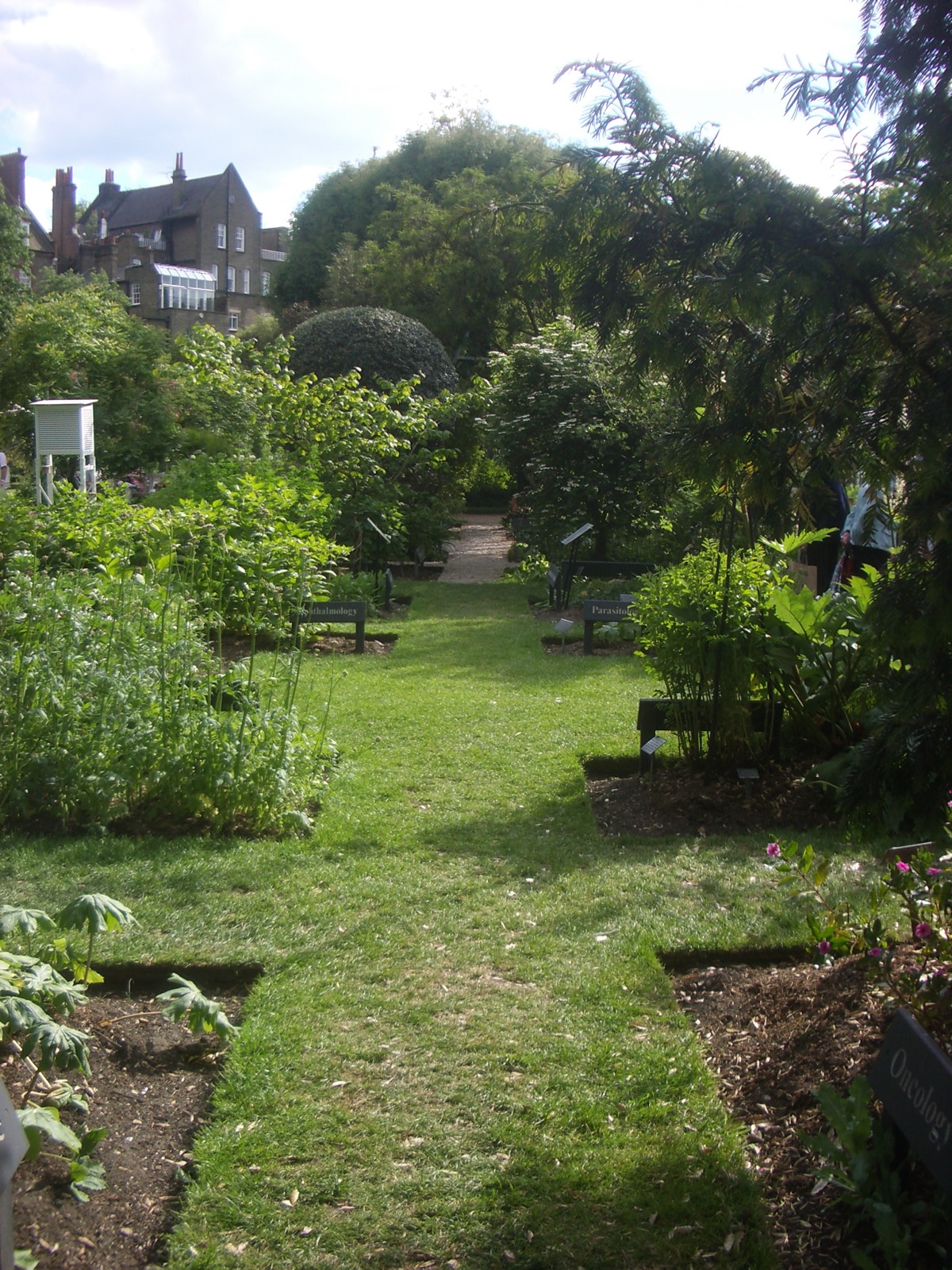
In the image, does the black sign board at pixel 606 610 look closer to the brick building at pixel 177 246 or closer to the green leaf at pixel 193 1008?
the green leaf at pixel 193 1008

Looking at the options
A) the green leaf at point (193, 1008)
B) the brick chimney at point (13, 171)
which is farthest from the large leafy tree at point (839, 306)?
the brick chimney at point (13, 171)

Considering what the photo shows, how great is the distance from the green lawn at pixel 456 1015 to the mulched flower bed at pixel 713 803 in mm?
183

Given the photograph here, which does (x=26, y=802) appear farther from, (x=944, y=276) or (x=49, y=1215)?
→ (x=944, y=276)

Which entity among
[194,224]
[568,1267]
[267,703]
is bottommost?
[568,1267]

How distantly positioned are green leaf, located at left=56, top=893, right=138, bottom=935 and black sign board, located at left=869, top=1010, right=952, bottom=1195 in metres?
2.06

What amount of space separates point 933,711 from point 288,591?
6.62 metres

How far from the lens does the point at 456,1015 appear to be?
369cm

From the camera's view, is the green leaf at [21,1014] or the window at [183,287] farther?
the window at [183,287]

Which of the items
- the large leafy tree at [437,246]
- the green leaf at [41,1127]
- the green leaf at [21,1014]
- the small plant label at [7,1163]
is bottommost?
the green leaf at [41,1127]

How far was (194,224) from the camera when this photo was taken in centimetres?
6381

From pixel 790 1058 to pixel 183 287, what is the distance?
6459cm

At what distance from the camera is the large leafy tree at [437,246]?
23984 mm

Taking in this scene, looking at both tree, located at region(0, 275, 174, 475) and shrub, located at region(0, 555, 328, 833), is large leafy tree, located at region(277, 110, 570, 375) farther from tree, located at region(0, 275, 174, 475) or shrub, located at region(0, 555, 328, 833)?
shrub, located at region(0, 555, 328, 833)

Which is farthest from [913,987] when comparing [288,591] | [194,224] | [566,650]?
[194,224]
